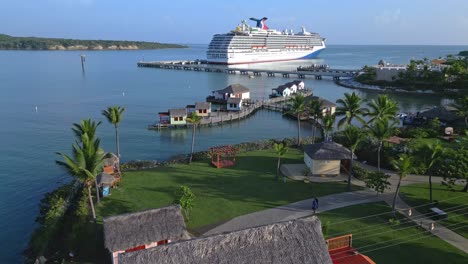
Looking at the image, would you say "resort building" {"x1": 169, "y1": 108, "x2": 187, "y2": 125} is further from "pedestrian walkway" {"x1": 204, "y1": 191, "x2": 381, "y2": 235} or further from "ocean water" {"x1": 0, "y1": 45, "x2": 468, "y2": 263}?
"pedestrian walkway" {"x1": 204, "y1": 191, "x2": 381, "y2": 235}

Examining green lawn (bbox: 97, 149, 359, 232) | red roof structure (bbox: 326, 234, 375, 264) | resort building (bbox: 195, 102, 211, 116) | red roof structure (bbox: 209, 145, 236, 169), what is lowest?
green lawn (bbox: 97, 149, 359, 232)

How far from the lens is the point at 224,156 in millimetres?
35625

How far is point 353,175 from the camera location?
30.5 metres

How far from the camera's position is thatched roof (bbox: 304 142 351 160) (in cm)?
2984

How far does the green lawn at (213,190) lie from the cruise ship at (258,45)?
375 ft

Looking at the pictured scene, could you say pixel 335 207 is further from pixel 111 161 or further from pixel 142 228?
pixel 111 161

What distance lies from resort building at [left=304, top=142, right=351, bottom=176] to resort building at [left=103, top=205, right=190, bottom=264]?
13983 mm

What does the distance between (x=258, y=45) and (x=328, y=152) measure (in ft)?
421

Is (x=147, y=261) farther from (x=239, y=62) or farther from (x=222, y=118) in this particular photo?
(x=239, y=62)

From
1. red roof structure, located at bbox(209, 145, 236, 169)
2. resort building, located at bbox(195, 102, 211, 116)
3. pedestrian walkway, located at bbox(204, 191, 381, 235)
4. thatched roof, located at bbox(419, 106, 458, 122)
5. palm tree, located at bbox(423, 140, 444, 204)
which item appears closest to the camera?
pedestrian walkway, located at bbox(204, 191, 381, 235)

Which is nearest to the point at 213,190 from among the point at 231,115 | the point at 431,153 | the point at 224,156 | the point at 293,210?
the point at 293,210

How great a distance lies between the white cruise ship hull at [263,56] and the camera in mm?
144000

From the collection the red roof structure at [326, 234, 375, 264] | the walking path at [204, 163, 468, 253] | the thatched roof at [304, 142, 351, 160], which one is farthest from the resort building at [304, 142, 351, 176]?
the red roof structure at [326, 234, 375, 264]

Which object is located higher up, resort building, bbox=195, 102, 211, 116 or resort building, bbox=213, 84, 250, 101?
resort building, bbox=213, 84, 250, 101
